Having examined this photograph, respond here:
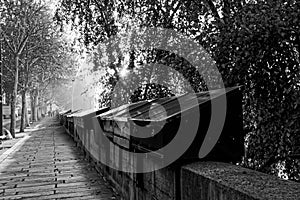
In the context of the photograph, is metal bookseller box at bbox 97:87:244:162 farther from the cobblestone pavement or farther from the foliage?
the cobblestone pavement

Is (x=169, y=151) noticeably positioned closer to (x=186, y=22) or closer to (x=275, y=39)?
(x=275, y=39)

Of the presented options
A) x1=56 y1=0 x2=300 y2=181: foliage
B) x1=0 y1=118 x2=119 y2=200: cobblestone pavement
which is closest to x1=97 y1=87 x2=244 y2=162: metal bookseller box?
x1=56 y1=0 x2=300 y2=181: foliage

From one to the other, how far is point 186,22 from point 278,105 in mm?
4564

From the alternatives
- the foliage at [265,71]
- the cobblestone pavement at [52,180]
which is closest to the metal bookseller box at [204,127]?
the foliage at [265,71]

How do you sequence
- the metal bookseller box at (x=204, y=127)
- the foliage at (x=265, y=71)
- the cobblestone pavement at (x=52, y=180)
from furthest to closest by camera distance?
the cobblestone pavement at (x=52, y=180) → the foliage at (x=265, y=71) → the metal bookseller box at (x=204, y=127)

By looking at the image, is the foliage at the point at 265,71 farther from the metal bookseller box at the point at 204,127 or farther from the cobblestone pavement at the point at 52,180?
the cobblestone pavement at the point at 52,180

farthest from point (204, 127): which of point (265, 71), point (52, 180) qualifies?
point (52, 180)

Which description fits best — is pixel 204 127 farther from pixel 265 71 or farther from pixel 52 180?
pixel 52 180

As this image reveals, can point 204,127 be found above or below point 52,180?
above

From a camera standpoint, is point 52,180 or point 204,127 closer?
point 204,127

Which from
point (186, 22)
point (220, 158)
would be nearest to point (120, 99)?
point (186, 22)

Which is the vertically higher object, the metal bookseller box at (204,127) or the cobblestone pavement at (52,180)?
the metal bookseller box at (204,127)

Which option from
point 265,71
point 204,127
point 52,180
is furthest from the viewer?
point 52,180

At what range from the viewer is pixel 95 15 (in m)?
15.7
